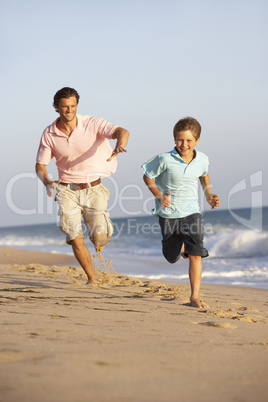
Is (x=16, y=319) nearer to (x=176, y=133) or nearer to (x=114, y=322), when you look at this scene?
(x=114, y=322)

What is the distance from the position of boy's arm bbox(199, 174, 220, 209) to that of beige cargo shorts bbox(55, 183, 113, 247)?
1.11m

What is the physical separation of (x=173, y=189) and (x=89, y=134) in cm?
114

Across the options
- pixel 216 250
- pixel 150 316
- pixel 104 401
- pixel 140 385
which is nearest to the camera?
pixel 104 401

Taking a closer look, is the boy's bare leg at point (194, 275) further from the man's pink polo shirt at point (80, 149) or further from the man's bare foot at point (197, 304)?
the man's pink polo shirt at point (80, 149)

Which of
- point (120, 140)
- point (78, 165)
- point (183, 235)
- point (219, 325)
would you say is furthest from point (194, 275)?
point (78, 165)

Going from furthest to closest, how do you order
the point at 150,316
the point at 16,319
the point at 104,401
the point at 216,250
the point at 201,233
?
the point at 216,250
the point at 201,233
the point at 150,316
the point at 16,319
the point at 104,401

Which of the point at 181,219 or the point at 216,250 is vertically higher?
the point at 181,219

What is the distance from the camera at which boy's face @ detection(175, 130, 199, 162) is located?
4.21 metres

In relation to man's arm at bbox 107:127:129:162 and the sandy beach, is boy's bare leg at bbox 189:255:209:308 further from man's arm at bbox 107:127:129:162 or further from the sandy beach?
man's arm at bbox 107:127:129:162

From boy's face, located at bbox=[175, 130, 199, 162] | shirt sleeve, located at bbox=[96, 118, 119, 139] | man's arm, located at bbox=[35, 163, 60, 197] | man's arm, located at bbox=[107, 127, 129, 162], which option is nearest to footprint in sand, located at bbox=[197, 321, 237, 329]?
boy's face, located at bbox=[175, 130, 199, 162]

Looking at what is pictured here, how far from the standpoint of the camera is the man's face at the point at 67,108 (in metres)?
4.73

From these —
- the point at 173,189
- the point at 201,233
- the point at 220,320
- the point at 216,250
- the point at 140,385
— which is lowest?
the point at 216,250

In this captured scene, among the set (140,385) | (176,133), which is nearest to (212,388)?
(140,385)

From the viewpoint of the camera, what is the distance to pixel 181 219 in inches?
168
